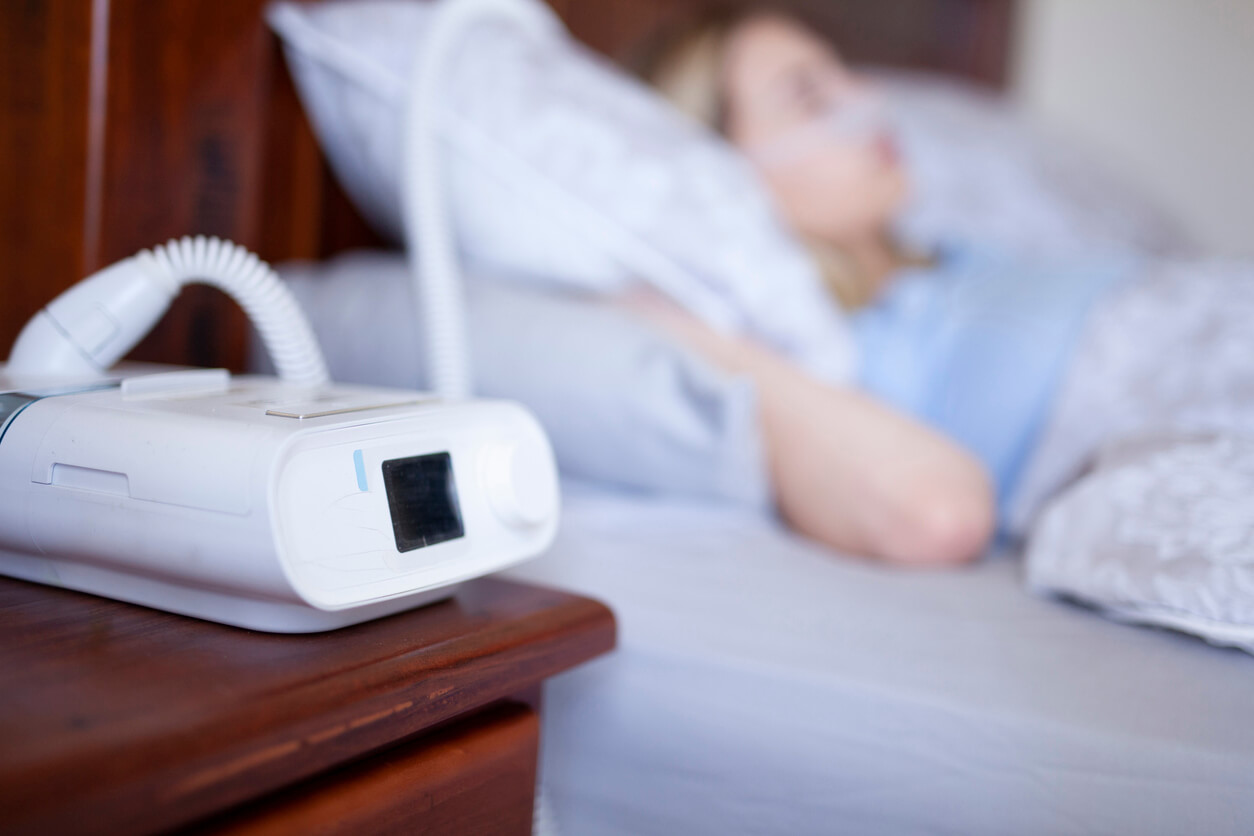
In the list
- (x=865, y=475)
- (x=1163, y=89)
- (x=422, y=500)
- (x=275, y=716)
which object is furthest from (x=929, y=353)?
(x=1163, y=89)

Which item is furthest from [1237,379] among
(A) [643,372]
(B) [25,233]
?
(B) [25,233]

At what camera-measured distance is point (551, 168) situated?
2.63ft

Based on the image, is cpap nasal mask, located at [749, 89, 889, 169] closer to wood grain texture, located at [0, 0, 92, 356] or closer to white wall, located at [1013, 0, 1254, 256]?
wood grain texture, located at [0, 0, 92, 356]

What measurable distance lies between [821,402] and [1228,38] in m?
2.15

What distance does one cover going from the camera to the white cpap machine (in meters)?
0.35

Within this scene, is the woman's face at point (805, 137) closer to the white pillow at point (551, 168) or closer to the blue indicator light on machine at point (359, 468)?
the white pillow at point (551, 168)

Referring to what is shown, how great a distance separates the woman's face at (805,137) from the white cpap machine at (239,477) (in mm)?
824

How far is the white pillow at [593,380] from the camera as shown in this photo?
2.37ft

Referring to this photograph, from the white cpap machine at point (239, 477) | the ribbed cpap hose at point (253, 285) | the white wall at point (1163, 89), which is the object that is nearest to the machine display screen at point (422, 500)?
the white cpap machine at point (239, 477)

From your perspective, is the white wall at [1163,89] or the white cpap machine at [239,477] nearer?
the white cpap machine at [239,477]

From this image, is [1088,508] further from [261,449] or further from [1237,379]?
[261,449]

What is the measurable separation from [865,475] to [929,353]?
325 millimetres

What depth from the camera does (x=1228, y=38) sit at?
217 centimetres

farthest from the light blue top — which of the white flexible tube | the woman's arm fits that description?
the white flexible tube
